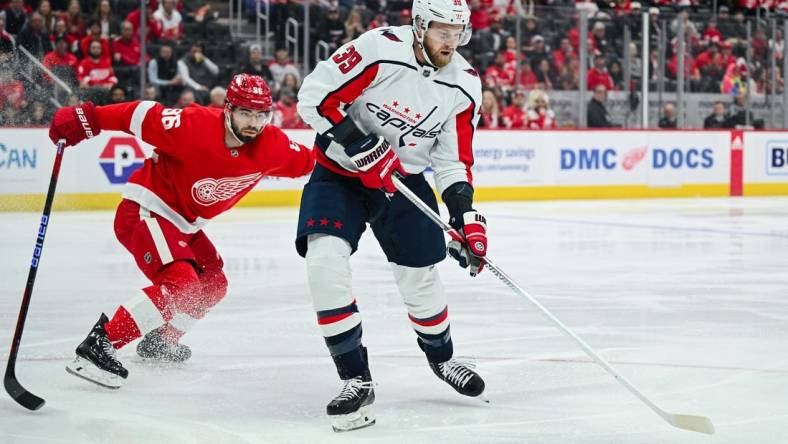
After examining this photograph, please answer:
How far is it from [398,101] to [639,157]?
9460 millimetres

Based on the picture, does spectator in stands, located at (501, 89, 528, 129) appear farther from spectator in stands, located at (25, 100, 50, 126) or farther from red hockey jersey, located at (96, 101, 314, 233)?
red hockey jersey, located at (96, 101, 314, 233)

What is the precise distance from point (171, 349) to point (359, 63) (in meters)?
1.28

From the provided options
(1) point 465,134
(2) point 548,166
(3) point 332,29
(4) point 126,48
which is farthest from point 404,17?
(1) point 465,134

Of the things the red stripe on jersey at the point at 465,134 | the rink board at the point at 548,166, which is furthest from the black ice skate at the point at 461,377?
the rink board at the point at 548,166

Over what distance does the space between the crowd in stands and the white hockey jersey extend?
6.86m

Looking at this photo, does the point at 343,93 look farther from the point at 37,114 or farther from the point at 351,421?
the point at 37,114

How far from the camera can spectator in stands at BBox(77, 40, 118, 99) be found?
10.2 meters

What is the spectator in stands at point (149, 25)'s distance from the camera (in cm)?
1052

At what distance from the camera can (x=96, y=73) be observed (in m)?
10.2

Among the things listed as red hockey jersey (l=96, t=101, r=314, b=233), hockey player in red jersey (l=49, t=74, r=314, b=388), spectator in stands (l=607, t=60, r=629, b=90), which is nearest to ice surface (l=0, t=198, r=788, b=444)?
hockey player in red jersey (l=49, t=74, r=314, b=388)

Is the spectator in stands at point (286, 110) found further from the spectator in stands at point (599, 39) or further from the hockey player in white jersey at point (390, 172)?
the hockey player in white jersey at point (390, 172)

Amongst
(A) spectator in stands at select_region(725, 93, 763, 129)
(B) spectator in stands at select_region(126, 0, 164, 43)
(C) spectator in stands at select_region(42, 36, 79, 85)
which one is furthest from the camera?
(A) spectator in stands at select_region(725, 93, 763, 129)

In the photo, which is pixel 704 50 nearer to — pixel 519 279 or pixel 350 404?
pixel 519 279

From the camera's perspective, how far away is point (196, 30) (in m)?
11.3
